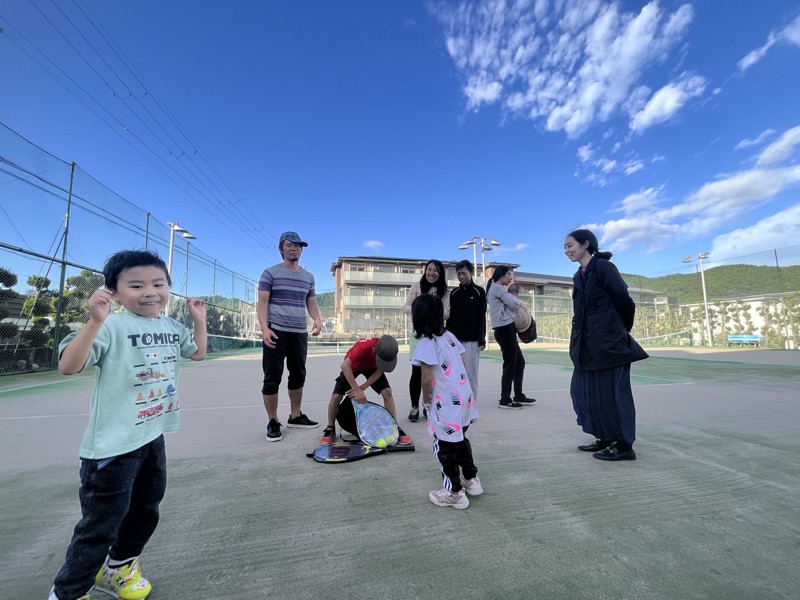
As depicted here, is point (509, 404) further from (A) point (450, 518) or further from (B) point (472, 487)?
(A) point (450, 518)

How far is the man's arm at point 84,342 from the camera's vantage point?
1.10 meters

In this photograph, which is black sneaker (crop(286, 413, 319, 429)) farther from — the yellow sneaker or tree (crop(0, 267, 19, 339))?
tree (crop(0, 267, 19, 339))

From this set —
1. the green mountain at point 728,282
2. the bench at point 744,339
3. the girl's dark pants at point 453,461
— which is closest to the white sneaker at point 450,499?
the girl's dark pants at point 453,461

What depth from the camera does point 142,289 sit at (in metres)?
1.36

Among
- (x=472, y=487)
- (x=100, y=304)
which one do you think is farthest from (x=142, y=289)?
(x=472, y=487)

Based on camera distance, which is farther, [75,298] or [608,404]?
[75,298]

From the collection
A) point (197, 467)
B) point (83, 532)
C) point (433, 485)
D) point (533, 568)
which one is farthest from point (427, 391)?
point (197, 467)

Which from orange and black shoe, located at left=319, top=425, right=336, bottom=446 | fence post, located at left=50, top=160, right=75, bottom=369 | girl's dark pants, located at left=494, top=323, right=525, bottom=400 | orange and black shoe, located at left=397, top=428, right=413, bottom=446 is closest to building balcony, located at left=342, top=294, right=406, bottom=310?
fence post, located at left=50, top=160, right=75, bottom=369

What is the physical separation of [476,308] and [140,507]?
2.93 metres

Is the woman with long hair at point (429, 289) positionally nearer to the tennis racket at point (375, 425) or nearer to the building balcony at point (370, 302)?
the tennis racket at point (375, 425)

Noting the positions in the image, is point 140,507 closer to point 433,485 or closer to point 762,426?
point 433,485

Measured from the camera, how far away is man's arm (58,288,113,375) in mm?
1100

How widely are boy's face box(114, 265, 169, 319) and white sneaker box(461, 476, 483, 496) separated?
1.74 m

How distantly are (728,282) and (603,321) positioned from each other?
786 inches
